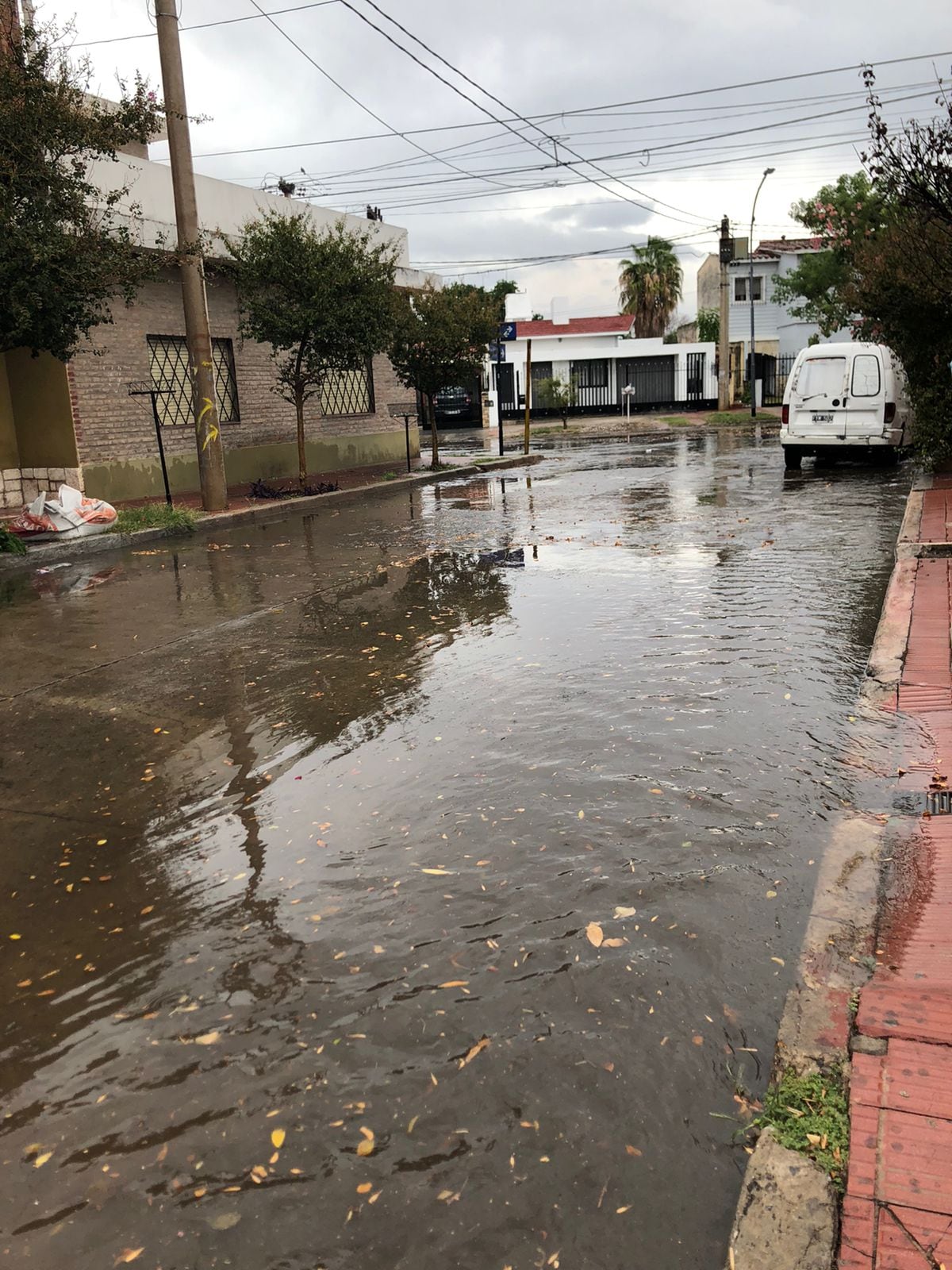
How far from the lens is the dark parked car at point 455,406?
42.0 meters

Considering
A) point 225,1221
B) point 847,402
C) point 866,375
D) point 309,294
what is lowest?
point 225,1221

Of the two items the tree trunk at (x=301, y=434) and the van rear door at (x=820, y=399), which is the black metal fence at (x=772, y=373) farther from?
the tree trunk at (x=301, y=434)

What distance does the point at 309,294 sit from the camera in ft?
56.7

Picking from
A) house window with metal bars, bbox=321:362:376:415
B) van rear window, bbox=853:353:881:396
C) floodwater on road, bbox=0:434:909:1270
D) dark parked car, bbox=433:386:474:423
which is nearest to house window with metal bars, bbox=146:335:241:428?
house window with metal bars, bbox=321:362:376:415

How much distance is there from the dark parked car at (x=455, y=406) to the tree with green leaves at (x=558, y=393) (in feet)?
11.4

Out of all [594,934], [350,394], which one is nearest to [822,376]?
[350,394]

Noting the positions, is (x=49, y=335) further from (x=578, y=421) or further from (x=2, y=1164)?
(x=578, y=421)

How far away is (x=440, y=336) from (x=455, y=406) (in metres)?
21.5

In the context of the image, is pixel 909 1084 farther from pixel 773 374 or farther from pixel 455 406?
pixel 773 374

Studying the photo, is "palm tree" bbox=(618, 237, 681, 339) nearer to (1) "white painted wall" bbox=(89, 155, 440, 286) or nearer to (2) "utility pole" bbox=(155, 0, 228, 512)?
(1) "white painted wall" bbox=(89, 155, 440, 286)

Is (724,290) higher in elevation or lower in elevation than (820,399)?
higher

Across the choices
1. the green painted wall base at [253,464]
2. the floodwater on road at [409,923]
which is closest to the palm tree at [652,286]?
the green painted wall base at [253,464]

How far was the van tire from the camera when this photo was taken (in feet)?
59.4

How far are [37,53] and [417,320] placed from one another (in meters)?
11.1
